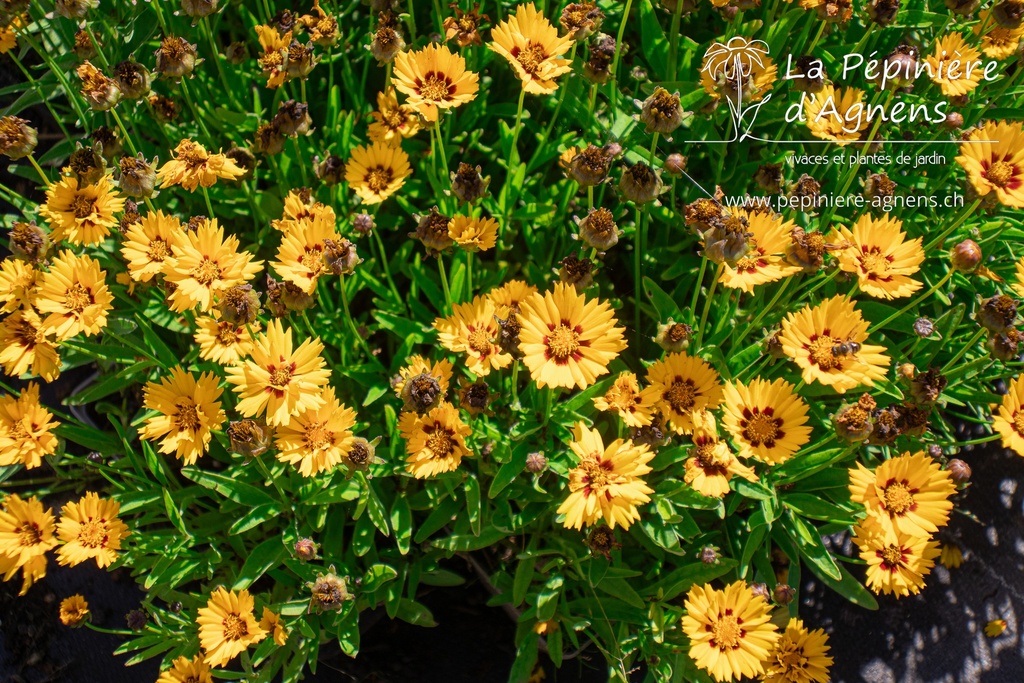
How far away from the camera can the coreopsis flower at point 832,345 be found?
1989 mm

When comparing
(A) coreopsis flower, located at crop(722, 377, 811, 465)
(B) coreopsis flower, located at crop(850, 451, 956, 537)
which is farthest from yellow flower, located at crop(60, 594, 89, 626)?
(B) coreopsis flower, located at crop(850, 451, 956, 537)

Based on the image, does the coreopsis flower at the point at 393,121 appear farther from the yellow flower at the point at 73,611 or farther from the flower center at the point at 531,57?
the yellow flower at the point at 73,611

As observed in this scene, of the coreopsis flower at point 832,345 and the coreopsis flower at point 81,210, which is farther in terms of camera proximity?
the coreopsis flower at point 81,210

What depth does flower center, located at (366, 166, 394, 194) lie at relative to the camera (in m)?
2.48

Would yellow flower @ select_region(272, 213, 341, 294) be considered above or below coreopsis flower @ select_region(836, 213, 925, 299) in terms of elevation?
above

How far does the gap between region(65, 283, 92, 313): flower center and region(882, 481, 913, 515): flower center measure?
82.1 inches

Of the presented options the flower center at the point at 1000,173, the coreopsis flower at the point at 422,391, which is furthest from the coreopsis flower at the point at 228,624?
the flower center at the point at 1000,173

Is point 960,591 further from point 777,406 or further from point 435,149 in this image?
point 435,149

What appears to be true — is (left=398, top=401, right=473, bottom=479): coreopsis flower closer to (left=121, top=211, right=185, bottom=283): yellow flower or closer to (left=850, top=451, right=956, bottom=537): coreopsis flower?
(left=121, top=211, right=185, bottom=283): yellow flower

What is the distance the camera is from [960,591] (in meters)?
2.98

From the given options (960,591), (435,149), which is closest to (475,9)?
(435,149)

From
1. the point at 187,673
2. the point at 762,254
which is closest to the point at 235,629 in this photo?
the point at 187,673

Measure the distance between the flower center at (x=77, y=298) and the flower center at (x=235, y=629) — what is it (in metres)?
0.91

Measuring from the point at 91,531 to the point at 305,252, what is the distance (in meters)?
0.94
